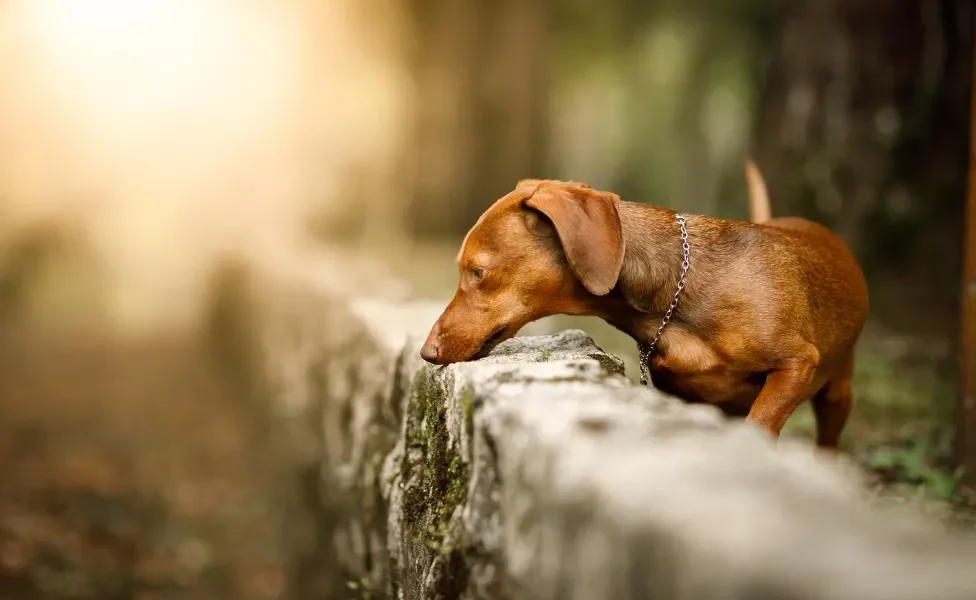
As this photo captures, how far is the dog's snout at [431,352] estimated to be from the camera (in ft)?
9.48

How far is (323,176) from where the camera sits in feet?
35.2

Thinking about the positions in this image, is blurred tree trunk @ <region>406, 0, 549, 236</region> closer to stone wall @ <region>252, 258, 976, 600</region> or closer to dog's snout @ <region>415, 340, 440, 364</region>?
stone wall @ <region>252, 258, 976, 600</region>

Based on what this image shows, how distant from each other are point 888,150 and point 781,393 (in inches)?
199

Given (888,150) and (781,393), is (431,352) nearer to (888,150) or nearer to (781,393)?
(781,393)

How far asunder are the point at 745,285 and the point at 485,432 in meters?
1.19

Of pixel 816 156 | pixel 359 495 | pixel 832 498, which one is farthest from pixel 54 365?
pixel 832 498

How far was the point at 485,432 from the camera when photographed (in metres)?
2.28

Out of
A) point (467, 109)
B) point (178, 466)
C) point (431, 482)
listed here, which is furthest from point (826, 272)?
point (467, 109)

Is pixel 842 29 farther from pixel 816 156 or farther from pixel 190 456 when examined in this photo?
pixel 190 456

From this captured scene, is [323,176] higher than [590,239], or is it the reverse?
[590,239]

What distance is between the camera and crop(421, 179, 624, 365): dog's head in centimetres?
283

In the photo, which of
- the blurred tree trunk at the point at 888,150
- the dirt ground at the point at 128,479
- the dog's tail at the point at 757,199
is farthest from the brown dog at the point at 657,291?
the blurred tree trunk at the point at 888,150

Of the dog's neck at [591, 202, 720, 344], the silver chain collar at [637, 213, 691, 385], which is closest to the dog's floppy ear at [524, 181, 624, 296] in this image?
the dog's neck at [591, 202, 720, 344]

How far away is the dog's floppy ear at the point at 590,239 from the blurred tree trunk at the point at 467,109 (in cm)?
856
